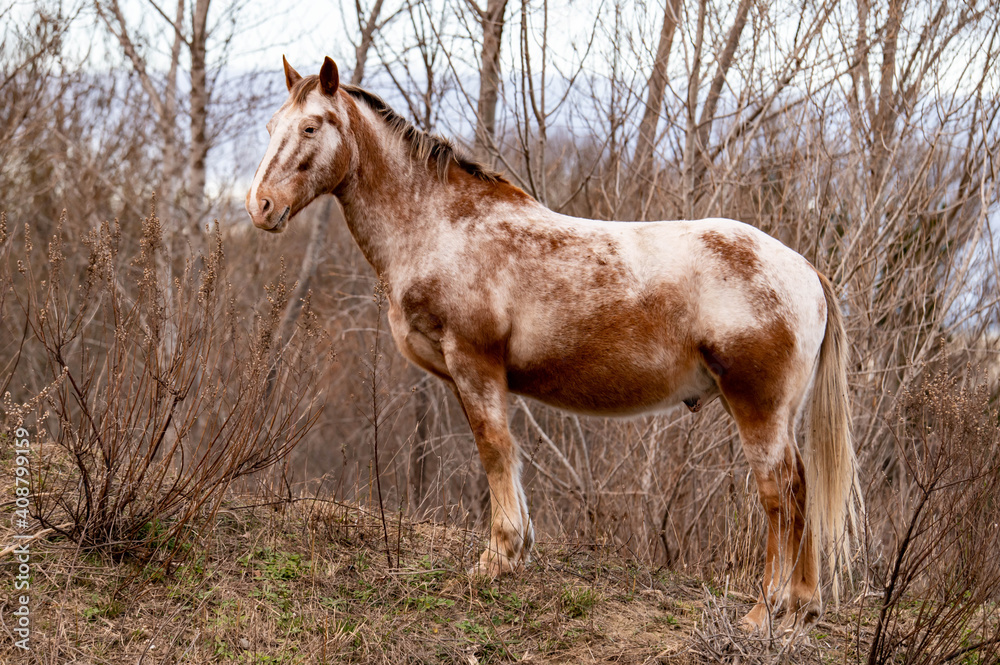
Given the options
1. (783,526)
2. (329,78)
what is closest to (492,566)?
(783,526)

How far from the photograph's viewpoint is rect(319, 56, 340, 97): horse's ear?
3740 mm

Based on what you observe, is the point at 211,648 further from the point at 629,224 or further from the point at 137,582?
the point at 629,224

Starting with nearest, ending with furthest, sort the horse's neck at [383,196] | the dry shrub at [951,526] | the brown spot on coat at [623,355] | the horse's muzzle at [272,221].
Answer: the dry shrub at [951,526] < the horse's muzzle at [272,221] < the brown spot on coat at [623,355] < the horse's neck at [383,196]

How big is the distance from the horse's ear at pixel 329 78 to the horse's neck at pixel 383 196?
17 cm

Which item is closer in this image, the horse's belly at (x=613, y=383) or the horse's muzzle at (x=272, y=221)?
the horse's muzzle at (x=272, y=221)

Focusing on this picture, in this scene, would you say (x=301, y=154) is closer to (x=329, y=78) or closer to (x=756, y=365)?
(x=329, y=78)

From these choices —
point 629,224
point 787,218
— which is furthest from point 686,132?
point 629,224

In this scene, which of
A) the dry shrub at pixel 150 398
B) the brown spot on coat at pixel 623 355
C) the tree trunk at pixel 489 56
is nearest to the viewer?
the dry shrub at pixel 150 398

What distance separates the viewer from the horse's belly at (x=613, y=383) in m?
3.70

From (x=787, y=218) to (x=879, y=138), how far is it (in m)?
1.06

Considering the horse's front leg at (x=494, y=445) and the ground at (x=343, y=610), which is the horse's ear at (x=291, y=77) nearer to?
the horse's front leg at (x=494, y=445)

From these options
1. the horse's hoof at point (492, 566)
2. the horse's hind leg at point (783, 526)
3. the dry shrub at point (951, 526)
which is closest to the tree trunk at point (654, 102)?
the horse's hind leg at point (783, 526)

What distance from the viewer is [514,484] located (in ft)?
12.7

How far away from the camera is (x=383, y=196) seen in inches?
159
